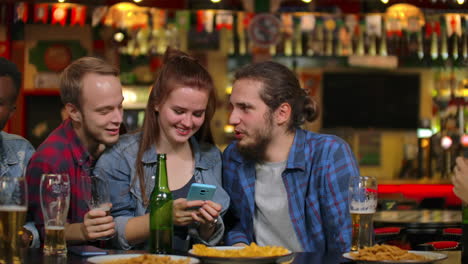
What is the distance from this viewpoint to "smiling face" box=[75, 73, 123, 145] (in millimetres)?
2820

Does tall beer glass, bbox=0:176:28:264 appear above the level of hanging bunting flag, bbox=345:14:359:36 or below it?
below

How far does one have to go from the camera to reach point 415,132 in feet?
31.4

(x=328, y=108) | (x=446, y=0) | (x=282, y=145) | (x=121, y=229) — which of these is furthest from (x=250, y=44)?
(x=121, y=229)

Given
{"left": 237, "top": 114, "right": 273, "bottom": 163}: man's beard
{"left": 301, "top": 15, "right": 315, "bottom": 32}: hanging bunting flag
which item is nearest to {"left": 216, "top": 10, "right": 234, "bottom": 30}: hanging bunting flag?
{"left": 301, "top": 15, "right": 315, "bottom": 32}: hanging bunting flag

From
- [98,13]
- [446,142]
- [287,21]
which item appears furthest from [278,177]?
[446,142]

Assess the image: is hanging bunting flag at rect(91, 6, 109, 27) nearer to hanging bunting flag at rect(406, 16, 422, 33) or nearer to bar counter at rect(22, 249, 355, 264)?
hanging bunting flag at rect(406, 16, 422, 33)

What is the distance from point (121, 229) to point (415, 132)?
7.41m

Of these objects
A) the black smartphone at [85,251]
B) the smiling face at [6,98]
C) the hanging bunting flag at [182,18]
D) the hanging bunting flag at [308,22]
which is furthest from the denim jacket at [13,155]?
the hanging bunting flag at [308,22]

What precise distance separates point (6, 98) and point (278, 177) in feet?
3.77

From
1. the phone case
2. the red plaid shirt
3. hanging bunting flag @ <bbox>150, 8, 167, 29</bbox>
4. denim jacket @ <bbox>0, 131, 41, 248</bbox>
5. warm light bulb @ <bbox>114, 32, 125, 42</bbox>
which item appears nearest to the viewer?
the phone case

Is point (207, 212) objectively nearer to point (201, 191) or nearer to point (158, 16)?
point (201, 191)

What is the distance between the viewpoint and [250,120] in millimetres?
3119

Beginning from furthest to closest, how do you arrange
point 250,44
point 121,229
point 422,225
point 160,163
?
1. point 250,44
2. point 422,225
3. point 121,229
4. point 160,163

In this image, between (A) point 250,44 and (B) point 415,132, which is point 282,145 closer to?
(A) point 250,44
